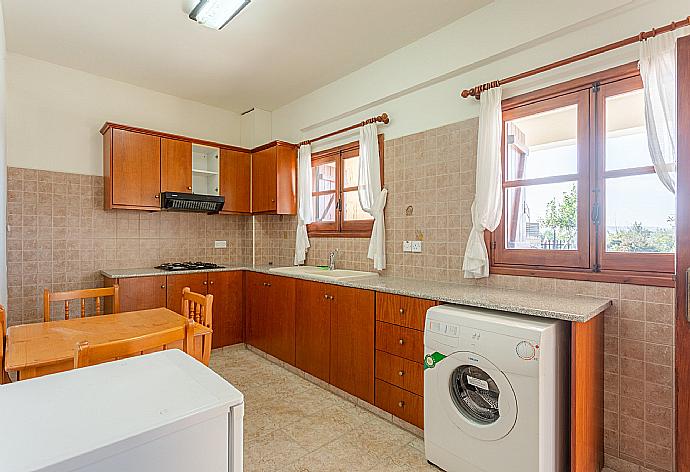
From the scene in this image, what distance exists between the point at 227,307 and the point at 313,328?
4.28ft

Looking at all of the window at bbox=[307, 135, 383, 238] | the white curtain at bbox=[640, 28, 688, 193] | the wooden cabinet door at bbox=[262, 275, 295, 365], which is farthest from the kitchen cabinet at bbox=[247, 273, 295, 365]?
the white curtain at bbox=[640, 28, 688, 193]

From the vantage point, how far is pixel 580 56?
207 centimetres

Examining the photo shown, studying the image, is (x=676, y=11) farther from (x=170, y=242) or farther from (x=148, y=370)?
(x=170, y=242)

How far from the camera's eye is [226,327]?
3.97m

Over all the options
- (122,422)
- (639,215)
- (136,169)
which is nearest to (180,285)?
(136,169)

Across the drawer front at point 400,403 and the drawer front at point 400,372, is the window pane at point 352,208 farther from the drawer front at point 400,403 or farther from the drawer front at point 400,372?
A: the drawer front at point 400,403

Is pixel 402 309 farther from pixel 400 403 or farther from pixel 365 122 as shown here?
pixel 365 122

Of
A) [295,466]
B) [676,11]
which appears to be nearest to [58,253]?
[295,466]

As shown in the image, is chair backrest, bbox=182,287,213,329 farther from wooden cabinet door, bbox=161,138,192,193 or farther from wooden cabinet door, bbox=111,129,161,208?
wooden cabinet door, bbox=161,138,192,193

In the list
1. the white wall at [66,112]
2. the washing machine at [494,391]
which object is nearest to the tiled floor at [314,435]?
the washing machine at [494,391]

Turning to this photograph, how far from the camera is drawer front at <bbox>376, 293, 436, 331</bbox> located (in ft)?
7.46

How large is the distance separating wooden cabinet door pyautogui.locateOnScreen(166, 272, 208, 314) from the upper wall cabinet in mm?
761

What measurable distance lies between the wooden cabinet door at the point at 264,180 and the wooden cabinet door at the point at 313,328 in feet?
4.13

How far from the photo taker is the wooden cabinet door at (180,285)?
3.61 meters
